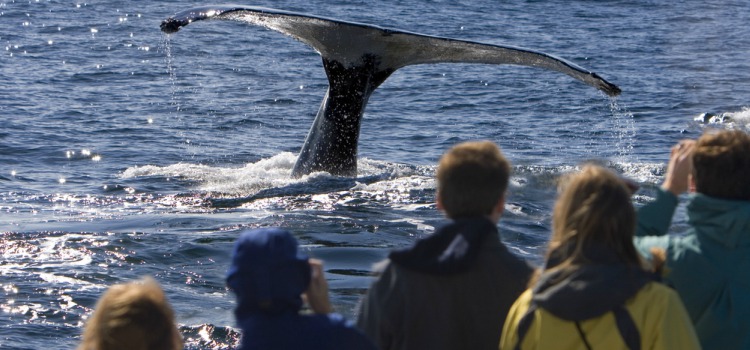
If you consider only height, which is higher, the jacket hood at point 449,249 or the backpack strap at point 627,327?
the jacket hood at point 449,249

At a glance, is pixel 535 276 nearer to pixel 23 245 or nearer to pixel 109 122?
pixel 23 245

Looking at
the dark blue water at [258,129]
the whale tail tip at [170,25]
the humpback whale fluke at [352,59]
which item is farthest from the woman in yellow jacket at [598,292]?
the humpback whale fluke at [352,59]

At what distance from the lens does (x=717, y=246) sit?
371cm

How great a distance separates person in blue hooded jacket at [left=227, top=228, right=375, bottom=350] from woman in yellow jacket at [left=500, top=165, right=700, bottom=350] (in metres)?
0.47

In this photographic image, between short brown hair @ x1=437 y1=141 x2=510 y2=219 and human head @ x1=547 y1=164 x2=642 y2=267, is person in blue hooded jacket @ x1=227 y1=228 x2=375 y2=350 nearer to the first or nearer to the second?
short brown hair @ x1=437 y1=141 x2=510 y2=219

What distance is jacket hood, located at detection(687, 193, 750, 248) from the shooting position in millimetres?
3648

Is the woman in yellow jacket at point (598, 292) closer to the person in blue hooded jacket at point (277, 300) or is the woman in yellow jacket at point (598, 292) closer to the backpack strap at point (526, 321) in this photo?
the backpack strap at point (526, 321)

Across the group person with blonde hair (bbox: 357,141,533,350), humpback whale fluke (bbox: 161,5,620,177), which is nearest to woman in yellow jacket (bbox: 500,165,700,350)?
person with blonde hair (bbox: 357,141,533,350)

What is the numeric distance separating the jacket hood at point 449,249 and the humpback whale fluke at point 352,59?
5.33m

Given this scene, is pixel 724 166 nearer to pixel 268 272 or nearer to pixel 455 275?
pixel 455 275

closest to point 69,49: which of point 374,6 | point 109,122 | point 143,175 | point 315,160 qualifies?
point 109,122

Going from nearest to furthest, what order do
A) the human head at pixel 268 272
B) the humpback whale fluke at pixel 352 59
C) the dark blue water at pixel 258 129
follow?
the human head at pixel 268 272 → the dark blue water at pixel 258 129 → the humpback whale fluke at pixel 352 59

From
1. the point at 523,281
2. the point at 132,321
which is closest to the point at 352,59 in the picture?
the point at 523,281

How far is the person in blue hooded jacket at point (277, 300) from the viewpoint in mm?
3092
